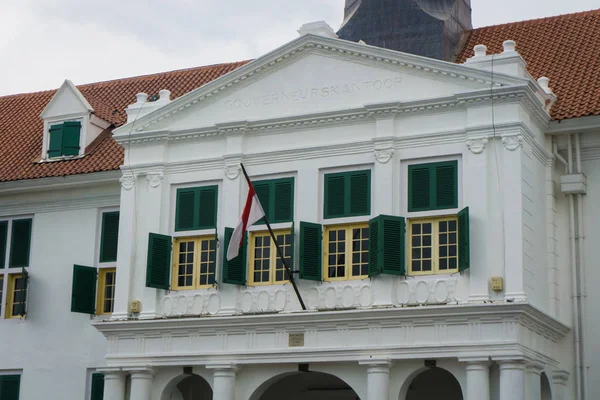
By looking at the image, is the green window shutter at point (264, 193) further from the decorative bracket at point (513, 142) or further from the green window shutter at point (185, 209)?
the decorative bracket at point (513, 142)

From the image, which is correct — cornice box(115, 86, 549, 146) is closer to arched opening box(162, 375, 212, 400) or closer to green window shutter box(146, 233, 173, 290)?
green window shutter box(146, 233, 173, 290)

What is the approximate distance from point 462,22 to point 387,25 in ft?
7.60

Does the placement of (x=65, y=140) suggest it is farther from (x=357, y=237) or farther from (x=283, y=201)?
(x=357, y=237)

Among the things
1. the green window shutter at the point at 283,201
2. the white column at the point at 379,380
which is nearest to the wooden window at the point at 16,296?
the green window shutter at the point at 283,201

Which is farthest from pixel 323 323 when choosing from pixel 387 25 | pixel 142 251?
pixel 387 25

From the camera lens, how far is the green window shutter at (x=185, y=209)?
2467cm

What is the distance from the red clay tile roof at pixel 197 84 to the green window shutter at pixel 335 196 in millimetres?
4809

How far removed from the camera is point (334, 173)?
23516 millimetres

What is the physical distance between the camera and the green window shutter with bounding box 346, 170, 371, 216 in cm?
2297

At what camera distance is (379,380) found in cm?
2172

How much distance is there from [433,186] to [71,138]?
11312 mm

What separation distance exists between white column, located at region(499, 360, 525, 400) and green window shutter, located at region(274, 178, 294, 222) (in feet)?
19.0

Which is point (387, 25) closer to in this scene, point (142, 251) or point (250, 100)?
point (250, 100)

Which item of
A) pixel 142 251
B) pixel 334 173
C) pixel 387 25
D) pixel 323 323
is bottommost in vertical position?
pixel 323 323
